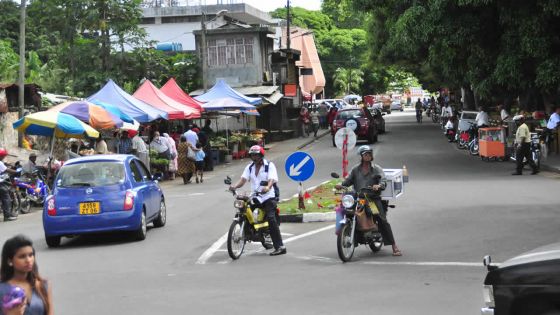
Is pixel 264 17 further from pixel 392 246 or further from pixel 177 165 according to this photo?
pixel 392 246

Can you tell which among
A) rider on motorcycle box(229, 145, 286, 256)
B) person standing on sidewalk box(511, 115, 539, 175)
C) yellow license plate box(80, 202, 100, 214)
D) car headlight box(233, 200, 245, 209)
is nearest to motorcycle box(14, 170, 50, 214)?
yellow license plate box(80, 202, 100, 214)

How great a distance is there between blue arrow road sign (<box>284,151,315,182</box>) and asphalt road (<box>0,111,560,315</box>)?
110 cm

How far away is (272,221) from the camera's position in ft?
42.3

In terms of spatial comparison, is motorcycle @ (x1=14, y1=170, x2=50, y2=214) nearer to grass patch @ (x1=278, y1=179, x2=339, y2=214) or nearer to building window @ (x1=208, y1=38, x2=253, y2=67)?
grass patch @ (x1=278, y1=179, x2=339, y2=214)

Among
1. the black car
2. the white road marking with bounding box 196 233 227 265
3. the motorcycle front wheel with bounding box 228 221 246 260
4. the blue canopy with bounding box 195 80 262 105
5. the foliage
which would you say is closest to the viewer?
the black car

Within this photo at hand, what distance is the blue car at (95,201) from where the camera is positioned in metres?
14.4

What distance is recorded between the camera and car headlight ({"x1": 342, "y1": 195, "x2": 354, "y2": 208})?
11.9 m

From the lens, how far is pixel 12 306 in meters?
4.89

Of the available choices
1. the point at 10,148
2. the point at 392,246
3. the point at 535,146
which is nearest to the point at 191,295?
the point at 392,246

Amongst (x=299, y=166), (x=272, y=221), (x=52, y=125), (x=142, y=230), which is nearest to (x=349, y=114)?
(x=52, y=125)

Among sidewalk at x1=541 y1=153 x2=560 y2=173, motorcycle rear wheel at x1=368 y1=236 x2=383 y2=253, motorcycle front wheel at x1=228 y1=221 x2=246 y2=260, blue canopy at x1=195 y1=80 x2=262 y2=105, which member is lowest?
sidewalk at x1=541 y1=153 x2=560 y2=173

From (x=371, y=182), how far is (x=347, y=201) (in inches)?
28.4

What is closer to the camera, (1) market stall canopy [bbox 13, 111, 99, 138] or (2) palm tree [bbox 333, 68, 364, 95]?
(1) market stall canopy [bbox 13, 111, 99, 138]

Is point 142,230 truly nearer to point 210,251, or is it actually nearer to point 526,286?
point 210,251
